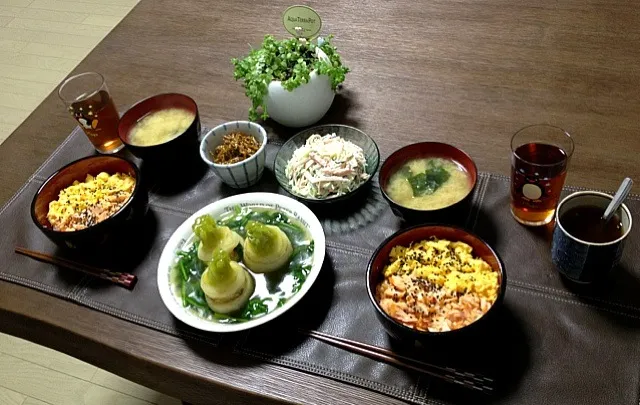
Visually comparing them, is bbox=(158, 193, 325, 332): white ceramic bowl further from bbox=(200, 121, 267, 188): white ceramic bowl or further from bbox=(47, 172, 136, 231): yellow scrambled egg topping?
bbox=(47, 172, 136, 231): yellow scrambled egg topping

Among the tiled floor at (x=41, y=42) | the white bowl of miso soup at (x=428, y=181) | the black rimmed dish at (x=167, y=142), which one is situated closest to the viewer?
the white bowl of miso soup at (x=428, y=181)

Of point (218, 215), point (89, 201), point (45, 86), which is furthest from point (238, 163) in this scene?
point (45, 86)

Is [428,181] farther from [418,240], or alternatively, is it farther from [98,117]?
[98,117]

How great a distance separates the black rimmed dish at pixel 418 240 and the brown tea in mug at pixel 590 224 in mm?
147

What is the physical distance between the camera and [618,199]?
38.6 inches

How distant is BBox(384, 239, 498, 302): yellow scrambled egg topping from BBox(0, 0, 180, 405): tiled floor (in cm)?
123

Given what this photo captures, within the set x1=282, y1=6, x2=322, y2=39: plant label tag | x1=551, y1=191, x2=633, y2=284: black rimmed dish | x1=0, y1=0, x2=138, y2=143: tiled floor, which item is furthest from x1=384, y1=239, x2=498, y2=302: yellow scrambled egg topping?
x1=0, y1=0, x2=138, y2=143: tiled floor

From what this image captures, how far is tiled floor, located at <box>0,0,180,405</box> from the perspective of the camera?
2057 mm

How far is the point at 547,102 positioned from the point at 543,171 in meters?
0.37

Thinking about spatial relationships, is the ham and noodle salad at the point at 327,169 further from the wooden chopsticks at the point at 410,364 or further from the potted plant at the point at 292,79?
the wooden chopsticks at the point at 410,364

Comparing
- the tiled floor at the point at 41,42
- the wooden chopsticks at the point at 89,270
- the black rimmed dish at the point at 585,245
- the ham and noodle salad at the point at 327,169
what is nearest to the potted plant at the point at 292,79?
the ham and noodle salad at the point at 327,169

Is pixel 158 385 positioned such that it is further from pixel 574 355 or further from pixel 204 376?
pixel 574 355

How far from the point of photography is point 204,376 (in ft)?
3.43

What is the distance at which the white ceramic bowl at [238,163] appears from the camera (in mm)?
1320
